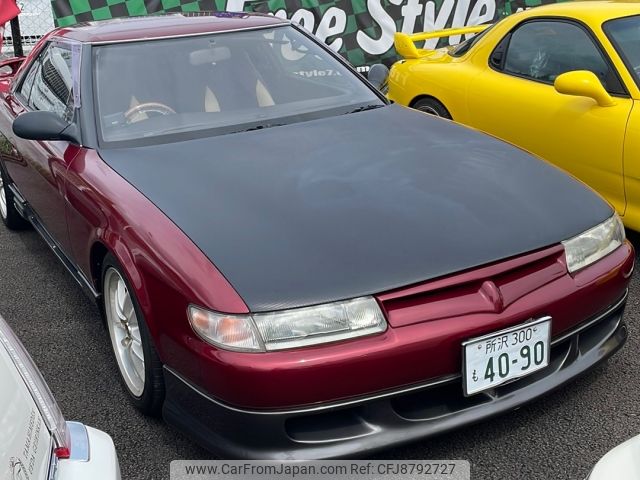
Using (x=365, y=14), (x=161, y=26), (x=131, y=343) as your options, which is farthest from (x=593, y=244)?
(x=365, y=14)

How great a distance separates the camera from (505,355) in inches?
85.8

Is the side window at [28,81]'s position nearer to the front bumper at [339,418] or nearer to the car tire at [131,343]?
the car tire at [131,343]

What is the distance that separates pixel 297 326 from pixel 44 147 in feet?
6.17

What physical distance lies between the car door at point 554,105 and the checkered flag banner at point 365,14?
370 cm

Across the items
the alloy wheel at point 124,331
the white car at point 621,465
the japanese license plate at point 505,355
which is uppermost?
the white car at point 621,465

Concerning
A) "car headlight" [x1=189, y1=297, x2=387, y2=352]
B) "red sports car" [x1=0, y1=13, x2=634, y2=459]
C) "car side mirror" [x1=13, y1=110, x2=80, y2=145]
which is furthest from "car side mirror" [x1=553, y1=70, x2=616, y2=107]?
"car side mirror" [x1=13, y1=110, x2=80, y2=145]

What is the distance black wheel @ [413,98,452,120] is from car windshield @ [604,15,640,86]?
1.13 metres

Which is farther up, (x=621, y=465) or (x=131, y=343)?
(x=621, y=465)

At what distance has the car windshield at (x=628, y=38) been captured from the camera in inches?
149

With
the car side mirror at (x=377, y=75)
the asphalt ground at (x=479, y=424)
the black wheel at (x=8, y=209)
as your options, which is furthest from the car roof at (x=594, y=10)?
the black wheel at (x=8, y=209)

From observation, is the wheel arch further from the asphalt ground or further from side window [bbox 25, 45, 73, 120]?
side window [bbox 25, 45, 73, 120]

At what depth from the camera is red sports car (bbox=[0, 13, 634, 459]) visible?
6.70 feet

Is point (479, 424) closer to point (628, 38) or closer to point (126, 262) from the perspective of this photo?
point (126, 262)

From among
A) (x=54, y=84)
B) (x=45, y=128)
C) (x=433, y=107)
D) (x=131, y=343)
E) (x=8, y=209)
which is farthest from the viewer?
(x=433, y=107)
